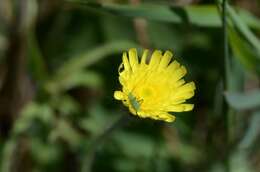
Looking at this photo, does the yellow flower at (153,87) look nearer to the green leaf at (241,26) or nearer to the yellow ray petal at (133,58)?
the yellow ray petal at (133,58)

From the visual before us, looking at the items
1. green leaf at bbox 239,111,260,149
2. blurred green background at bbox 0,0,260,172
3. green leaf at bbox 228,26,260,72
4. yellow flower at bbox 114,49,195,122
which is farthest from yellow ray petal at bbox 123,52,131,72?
green leaf at bbox 239,111,260,149

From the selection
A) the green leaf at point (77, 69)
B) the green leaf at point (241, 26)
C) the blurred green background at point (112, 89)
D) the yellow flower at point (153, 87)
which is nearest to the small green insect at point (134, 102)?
the yellow flower at point (153, 87)

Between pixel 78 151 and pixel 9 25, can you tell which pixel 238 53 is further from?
pixel 9 25

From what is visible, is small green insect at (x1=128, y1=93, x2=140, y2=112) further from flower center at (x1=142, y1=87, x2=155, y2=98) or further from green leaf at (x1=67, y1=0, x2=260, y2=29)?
green leaf at (x1=67, y1=0, x2=260, y2=29)

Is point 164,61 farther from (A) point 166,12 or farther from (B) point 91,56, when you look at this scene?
(B) point 91,56

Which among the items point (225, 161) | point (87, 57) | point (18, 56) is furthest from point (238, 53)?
point (18, 56)

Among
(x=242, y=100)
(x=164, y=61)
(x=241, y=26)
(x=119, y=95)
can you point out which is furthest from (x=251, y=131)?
(x=119, y=95)
